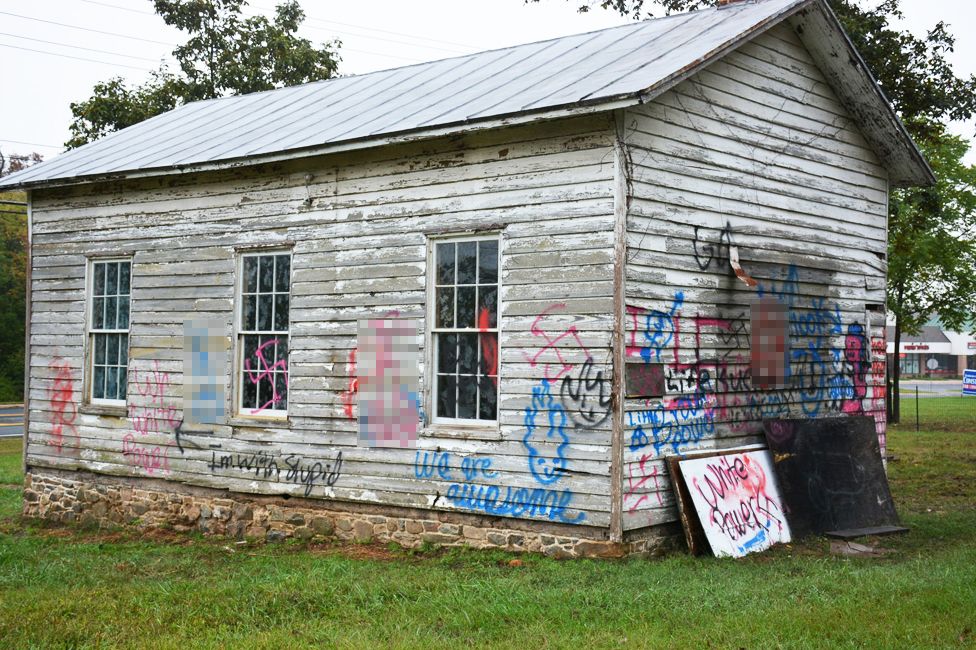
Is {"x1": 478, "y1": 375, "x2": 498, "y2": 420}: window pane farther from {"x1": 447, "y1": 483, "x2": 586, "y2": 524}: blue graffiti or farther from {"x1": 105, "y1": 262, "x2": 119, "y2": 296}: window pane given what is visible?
{"x1": 105, "y1": 262, "x2": 119, "y2": 296}: window pane

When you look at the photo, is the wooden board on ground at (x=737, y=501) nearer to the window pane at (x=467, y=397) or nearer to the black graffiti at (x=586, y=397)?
the black graffiti at (x=586, y=397)

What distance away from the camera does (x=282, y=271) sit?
12.0m

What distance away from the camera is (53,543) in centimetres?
1227

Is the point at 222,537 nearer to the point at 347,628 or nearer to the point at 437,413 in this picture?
the point at 437,413

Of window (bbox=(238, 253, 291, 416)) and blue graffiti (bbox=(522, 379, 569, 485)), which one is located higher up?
window (bbox=(238, 253, 291, 416))

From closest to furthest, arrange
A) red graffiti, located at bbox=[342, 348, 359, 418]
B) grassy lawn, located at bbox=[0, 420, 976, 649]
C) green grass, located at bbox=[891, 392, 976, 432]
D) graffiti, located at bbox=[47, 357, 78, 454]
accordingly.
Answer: grassy lawn, located at bbox=[0, 420, 976, 649] < red graffiti, located at bbox=[342, 348, 359, 418] < graffiti, located at bbox=[47, 357, 78, 454] < green grass, located at bbox=[891, 392, 976, 432]

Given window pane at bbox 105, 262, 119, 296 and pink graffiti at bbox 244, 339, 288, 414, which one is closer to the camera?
pink graffiti at bbox 244, 339, 288, 414

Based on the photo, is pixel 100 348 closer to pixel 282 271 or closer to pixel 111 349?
pixel 111 349

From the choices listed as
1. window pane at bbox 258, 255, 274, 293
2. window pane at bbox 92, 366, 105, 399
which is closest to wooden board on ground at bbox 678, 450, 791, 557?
window pane at bbox 258, 255, 274, 293

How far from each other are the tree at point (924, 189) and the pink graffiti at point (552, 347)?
11606 mm

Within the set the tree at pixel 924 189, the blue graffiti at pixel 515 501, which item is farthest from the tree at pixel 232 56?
the blue graffiti at pixel 515 501

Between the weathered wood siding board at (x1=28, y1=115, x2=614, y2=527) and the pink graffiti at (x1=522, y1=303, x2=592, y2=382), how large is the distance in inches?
0.8

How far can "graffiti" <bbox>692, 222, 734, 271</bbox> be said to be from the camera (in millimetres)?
10195

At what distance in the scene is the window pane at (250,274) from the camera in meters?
12.3
